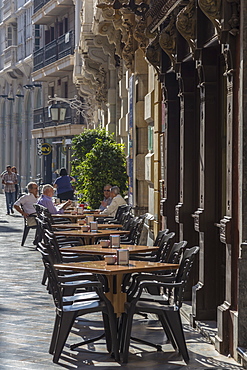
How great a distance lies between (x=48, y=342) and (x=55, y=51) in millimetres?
34372

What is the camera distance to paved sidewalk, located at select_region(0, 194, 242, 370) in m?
8.13

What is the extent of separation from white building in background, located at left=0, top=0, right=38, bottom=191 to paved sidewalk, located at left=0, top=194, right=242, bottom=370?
3998cm

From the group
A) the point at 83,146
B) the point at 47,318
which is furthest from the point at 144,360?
the point at 83,146

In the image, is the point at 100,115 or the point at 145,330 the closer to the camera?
the point at 145,330

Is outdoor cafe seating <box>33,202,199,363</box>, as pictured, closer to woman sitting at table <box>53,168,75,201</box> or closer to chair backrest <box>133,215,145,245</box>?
chair backrest <box>133,215,145,245</box>

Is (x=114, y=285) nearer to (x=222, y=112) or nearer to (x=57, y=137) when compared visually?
(x=222, y=112)

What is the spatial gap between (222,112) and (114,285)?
2434 mm

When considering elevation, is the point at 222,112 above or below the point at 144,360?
above

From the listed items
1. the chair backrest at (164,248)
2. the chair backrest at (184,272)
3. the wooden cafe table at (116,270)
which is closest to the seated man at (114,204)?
the chair backrest at (164,248)

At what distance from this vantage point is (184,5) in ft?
35.0

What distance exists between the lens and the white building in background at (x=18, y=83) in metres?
53.6

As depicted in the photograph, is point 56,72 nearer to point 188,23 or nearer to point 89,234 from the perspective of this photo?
point 89,234

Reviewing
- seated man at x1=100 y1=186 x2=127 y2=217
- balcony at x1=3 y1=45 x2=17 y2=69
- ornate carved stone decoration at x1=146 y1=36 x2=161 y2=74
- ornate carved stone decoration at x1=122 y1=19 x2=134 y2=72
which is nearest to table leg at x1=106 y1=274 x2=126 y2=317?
ornate carved stone decoration at x1=146 y1=36 x2=161 y2=74

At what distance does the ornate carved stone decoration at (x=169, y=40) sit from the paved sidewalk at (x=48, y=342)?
11.9ft
